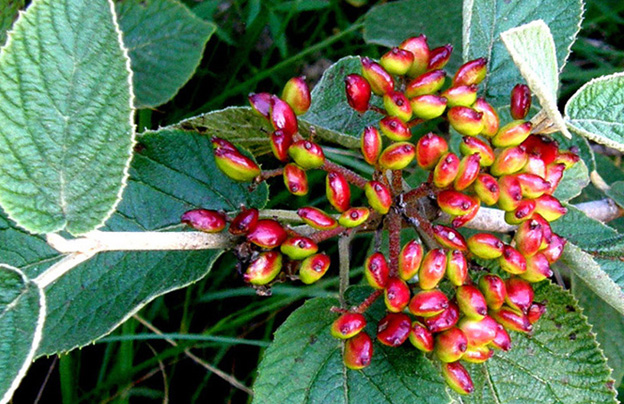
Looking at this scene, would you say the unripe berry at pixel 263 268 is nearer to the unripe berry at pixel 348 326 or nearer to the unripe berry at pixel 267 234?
the unripe berry at pixel 267 234

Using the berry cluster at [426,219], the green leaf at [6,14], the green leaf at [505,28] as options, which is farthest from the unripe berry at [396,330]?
the green leaf at [6,14]

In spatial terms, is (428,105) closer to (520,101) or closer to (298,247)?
(520,101)

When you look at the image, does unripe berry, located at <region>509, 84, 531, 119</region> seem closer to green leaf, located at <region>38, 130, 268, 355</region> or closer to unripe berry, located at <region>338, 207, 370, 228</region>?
unripe berry, located at <region>338, 207, 370, 228</region>

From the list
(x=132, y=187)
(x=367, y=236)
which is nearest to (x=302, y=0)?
(x=367, y=236)

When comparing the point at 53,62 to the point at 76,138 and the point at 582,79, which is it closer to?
the point at 76,138

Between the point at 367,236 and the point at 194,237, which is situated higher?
the point at 194,237

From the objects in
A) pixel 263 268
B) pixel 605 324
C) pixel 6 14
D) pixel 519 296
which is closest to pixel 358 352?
pixel 263 268

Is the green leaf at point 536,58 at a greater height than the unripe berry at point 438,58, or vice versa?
the green leaf at point 536,58
